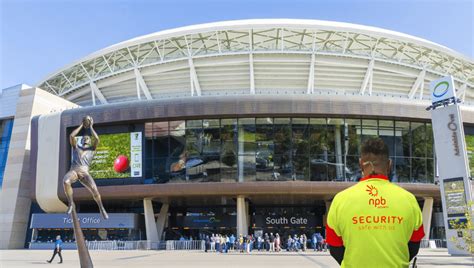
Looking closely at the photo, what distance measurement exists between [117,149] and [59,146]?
5692 millimetres

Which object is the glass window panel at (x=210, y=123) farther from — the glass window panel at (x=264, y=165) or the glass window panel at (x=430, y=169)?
the glass window panel at (x=430, y=169)

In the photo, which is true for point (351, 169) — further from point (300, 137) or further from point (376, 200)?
point (376, 200)

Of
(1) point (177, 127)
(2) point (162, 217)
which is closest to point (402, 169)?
(1) point (177, 127)

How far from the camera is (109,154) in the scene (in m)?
44.7

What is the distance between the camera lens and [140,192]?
42.4 m

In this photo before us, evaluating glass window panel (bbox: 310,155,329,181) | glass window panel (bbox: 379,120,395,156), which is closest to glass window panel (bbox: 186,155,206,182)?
glass window panel (bbox: 310,155,329,181)

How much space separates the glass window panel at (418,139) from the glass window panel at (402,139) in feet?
1.56

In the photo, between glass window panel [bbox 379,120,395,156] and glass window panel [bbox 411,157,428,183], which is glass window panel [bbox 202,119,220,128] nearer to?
glass window panel [bbox 379,120,395,156]

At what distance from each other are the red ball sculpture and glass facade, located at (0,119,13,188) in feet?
48.3

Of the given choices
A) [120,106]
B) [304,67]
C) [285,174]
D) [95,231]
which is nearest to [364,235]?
[285,174]

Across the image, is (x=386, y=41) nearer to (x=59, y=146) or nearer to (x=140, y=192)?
(x=140, y=192)

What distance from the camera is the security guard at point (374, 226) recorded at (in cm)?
379

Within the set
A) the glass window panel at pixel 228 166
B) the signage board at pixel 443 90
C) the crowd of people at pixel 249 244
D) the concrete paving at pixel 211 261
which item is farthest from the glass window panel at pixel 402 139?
the concrete paving at pixel 211 261

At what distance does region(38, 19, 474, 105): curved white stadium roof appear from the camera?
182 feet
